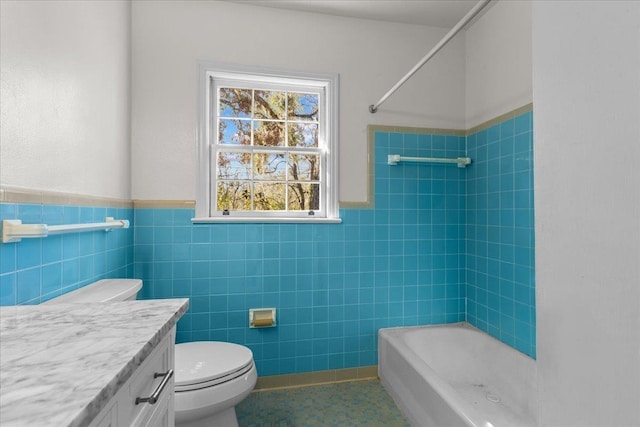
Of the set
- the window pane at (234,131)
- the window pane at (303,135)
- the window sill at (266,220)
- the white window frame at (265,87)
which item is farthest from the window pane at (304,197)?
the window pane at (234,131)

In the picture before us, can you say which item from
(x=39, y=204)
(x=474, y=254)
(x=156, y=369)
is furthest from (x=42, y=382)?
(x=474, y=254)

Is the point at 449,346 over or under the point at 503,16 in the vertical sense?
under

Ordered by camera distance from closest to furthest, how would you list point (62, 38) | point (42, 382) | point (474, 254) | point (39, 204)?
point (42, 382), point (39, 204), point (62, 38), point (474, 254)

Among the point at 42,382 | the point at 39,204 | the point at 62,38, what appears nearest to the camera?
the point at 42,382

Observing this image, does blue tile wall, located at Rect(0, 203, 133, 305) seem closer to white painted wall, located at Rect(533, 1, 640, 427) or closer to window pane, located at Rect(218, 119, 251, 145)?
window pane, located at Rect(218, 119, 251, 145)

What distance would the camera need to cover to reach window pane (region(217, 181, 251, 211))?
2.20 meters

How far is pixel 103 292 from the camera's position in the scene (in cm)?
140

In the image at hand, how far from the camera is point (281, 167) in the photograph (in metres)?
2.29

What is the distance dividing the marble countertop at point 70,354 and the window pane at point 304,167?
149 centimetres

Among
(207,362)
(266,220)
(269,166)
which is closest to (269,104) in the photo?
(269,166)

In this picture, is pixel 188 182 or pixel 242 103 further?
pixel 242 103

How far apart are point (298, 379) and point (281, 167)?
1387 mm

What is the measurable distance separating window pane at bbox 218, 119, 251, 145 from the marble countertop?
1.49 m

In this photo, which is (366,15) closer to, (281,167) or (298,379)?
(281,167)
